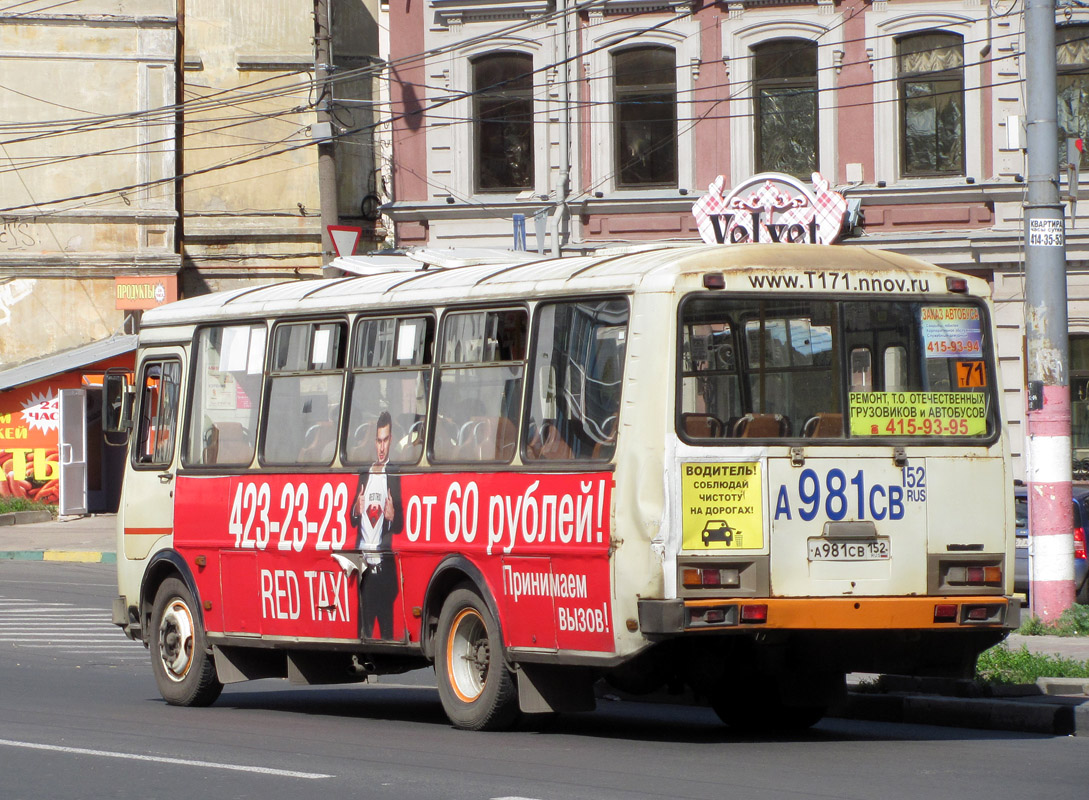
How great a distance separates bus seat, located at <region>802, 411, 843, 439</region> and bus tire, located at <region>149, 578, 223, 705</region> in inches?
198

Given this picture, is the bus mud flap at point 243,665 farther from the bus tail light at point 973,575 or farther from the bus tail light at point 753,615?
the bus tail light at point 973,575

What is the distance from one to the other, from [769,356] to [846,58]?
16778 mm

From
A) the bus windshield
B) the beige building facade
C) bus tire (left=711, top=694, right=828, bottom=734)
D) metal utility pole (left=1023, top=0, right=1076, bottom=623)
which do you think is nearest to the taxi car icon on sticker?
the bus windshield

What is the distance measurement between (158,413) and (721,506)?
Result: 18.6 feet

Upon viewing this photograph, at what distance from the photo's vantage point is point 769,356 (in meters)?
10.2

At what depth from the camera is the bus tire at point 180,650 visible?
43.1ft

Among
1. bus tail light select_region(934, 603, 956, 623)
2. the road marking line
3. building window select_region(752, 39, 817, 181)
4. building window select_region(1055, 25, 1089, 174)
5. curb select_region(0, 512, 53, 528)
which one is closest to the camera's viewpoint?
the road marking line

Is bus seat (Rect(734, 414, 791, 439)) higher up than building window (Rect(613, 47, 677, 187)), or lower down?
lower down

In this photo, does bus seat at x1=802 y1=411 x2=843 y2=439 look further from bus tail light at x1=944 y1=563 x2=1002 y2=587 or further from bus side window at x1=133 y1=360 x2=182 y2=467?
bus side window at x1=133 y1=360 x2=182 y2=467

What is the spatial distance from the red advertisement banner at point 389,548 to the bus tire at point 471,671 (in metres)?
0.24

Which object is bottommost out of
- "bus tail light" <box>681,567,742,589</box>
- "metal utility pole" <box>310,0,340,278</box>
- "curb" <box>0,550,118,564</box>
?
"curb" <box>0,550,118,564</box>

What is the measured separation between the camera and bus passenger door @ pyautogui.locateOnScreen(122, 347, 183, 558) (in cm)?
1365

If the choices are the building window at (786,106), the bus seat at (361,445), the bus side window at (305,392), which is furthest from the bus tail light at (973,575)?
the building window at (786,106)

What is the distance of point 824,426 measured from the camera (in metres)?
10.2
